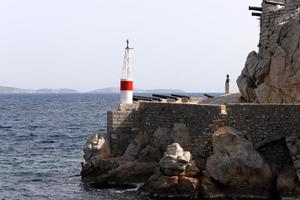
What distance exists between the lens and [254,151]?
23.8m

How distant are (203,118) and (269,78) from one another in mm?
4318

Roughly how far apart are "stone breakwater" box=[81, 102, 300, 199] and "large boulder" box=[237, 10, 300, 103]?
2769mm

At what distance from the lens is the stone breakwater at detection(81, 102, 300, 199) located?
76.7 ft

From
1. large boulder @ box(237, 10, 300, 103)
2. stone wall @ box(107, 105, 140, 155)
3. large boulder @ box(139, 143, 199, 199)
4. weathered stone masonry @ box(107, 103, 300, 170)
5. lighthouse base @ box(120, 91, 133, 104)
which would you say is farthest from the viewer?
lighthouse base @ box(120, 91, 133, 104)

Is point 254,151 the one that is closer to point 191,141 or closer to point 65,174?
point 191,141

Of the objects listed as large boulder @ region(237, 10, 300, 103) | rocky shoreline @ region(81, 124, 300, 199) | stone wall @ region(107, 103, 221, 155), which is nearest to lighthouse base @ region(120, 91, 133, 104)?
stone wall @ region(107, 103, 221, 155)

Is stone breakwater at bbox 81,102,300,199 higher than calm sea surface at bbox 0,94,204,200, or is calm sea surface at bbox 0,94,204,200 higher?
stone breakwater at bbox 81,102,300,199

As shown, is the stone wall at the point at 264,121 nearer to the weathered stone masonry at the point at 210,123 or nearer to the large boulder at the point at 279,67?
the weathered stone masonry at the point at 210,123

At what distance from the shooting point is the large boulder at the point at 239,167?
23359 millimetres

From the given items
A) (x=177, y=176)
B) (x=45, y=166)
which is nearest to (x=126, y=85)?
(x=45, y=166)

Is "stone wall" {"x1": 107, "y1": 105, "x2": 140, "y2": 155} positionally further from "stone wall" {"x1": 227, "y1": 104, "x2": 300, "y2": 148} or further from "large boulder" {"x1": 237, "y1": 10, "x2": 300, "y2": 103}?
"stone wall" {"x1": 227, "y1": 104, "x2": 300, "y2": 148}

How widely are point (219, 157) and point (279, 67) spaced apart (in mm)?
5802

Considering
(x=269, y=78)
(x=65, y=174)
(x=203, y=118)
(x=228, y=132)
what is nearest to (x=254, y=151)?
(x=228, y=132)

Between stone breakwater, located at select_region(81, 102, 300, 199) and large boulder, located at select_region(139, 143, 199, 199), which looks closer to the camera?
stone breakwater, located at select_region(81, 102, 300, 199)
